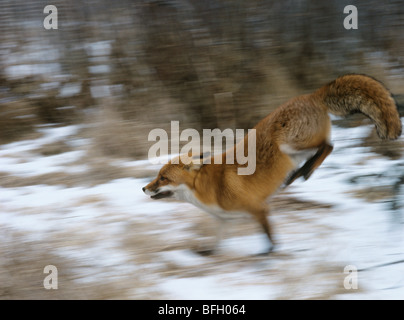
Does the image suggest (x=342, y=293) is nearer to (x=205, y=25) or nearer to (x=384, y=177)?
(x=384, y=177)

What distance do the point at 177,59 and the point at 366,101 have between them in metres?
5.83

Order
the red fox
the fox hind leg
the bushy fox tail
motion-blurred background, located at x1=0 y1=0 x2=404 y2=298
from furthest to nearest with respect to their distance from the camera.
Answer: motion-blurred background, located at x1=0 y1=0 x2=404 y2=298
the fox hind leg
the red fox
the bushy fox tail

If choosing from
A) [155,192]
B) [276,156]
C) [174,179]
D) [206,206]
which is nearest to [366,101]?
[276,156]

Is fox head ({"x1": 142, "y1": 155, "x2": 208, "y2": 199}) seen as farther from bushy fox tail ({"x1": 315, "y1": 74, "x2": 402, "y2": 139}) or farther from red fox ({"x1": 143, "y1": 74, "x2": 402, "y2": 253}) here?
bushy fox tail ({"x1": 315, "y1": 74, "x2": 402, "y2": 139})

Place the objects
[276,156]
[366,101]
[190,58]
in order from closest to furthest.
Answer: [366,101], [276,156], [190,58]

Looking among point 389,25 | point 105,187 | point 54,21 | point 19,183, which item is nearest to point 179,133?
point 105,187

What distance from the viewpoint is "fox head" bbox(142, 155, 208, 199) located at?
5.04 meters

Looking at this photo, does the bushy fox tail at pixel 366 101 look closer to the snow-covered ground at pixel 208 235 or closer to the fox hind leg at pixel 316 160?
the fox hind leg at pixel 316 160

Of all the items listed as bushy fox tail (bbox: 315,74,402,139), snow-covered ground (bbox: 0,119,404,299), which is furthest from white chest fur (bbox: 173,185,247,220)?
bushy fox tail (bbox: 315,74,402,139)

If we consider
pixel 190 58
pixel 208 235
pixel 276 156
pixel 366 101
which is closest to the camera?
pixel 366 101

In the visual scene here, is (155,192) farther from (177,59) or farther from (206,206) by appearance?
(177,59)

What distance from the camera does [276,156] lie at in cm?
489

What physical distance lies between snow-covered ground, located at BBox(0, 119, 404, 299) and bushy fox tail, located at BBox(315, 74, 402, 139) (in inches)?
51.3

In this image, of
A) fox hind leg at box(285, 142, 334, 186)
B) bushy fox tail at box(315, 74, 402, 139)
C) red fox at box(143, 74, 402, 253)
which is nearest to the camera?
bushy fox tail at box(315, 74, 402, 139)
